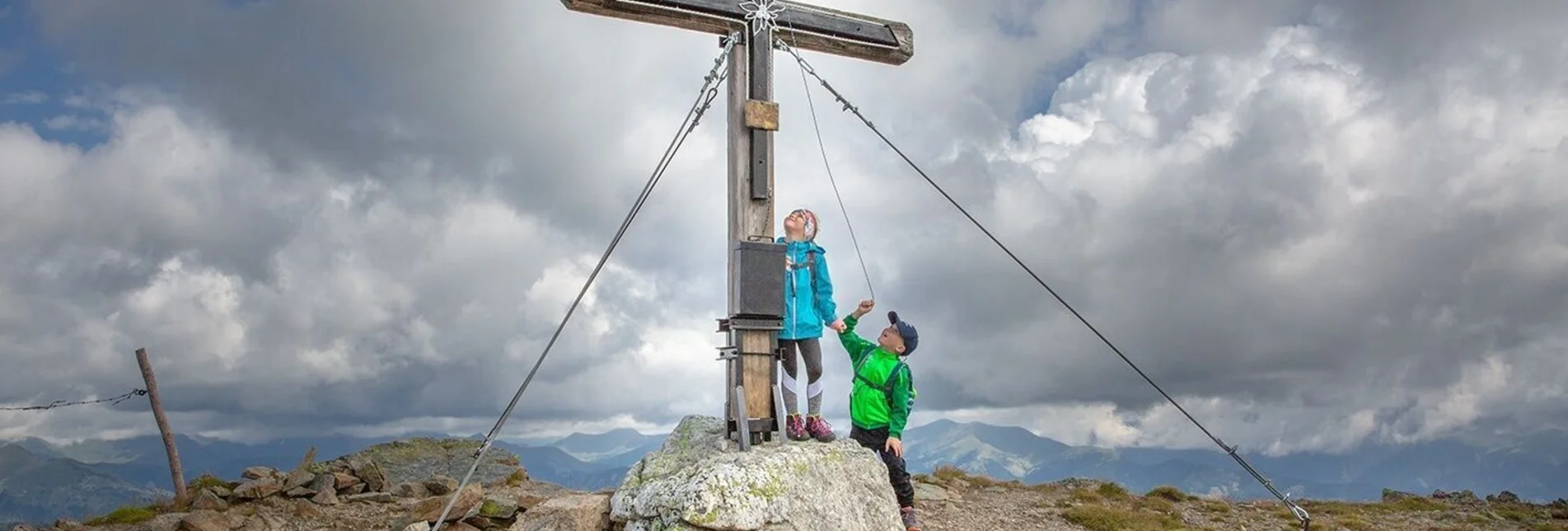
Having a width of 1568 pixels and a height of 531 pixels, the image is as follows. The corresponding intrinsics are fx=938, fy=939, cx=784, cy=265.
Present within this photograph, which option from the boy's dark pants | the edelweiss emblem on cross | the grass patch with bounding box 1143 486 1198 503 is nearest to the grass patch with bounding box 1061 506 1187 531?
the grass patch with bounding box 1143 486 1198 503

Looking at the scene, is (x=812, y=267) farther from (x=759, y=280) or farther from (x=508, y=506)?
(x=508, y=506)

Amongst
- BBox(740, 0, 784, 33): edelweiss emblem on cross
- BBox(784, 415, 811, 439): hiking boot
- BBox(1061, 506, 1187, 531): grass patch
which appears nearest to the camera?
BBox(784, 415, 811, 439): hiking boot

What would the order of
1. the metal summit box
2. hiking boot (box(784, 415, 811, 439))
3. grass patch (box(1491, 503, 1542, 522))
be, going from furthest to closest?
1. grass patch (box(1491, 503, 1542, 522))
2. hiking boot (box(784, 415, 811, 439))
3. the metal summit box

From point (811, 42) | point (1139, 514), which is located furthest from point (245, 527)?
point (1139, 514)

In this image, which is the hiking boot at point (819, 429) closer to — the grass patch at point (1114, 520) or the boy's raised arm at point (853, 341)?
the boy's raised arm at point (853, 341)

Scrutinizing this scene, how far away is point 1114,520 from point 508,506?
37.2 ft

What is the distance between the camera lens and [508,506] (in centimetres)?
1568

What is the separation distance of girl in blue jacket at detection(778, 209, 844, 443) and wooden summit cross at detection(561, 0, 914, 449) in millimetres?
236

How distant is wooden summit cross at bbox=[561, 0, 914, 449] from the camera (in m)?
10.5

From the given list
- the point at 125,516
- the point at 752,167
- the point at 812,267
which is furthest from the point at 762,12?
the point at 125,516

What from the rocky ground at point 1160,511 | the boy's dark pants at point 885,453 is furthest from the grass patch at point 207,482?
the boy's dark pants at point 885,453

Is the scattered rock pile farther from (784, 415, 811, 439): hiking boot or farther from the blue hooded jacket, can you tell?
the blue hooded jacket

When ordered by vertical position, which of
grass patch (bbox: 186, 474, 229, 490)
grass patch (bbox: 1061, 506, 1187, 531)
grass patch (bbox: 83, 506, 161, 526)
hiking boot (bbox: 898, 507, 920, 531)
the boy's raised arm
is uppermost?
the boy's raised arm

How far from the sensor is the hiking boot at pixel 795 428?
10820mm
